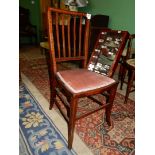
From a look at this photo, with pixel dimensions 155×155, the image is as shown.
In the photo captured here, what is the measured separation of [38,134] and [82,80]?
57 cm

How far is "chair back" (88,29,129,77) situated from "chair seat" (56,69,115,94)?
0.09 metres

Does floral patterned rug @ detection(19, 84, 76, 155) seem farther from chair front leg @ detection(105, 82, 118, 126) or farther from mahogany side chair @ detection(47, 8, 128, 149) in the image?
chair front leg @ detection(105, 82, 118, 126)

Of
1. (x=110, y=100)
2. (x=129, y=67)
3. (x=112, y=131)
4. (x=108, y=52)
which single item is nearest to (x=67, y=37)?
(x=108, y=52)

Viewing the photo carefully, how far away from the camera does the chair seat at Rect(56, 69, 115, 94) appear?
1.19m

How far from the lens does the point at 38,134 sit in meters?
1.40

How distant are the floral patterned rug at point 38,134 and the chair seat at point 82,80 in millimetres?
442

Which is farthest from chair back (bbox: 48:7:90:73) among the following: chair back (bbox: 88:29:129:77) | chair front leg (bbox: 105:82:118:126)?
chair front leg (bbox: 105:82:118:126)

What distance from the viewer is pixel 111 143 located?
53.1 inches

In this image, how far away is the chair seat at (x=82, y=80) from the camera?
3.92 ft

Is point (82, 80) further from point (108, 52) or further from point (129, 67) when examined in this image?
point (129, 67)

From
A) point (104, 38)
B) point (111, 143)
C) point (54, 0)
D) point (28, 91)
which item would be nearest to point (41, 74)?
point (28, 91)

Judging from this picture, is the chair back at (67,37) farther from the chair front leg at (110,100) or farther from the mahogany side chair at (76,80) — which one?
the chair front leg at (110,100)
